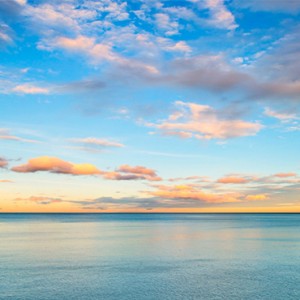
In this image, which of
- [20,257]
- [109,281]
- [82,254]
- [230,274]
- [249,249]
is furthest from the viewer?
[249,249]

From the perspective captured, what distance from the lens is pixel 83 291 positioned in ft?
112

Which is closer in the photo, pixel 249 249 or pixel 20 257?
pixel 20 257

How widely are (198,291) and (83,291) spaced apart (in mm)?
10717

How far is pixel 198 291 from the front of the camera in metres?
33.8

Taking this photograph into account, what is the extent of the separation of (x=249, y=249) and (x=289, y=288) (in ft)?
98.7

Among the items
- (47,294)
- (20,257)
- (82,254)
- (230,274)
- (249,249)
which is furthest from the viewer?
(249,249)

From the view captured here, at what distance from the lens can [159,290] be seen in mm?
34594

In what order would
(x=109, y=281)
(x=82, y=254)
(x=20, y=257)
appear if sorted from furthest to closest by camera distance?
(x=82, y=254), (x=20, y=257), (x=109, y=281)

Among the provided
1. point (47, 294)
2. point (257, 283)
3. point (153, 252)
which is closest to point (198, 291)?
point (257, 283)

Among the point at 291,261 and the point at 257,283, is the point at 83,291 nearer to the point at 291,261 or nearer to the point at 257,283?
the point at 257,283

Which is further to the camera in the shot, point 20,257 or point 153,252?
point 153,252

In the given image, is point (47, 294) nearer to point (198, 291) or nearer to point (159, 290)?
point (159, 290)

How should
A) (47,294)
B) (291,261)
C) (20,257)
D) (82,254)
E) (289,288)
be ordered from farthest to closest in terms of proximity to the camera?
(82,254), (20,257), (291,261), (289,288), (47,294)

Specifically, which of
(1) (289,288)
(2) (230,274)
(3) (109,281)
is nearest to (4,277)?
(3) (109,281)
